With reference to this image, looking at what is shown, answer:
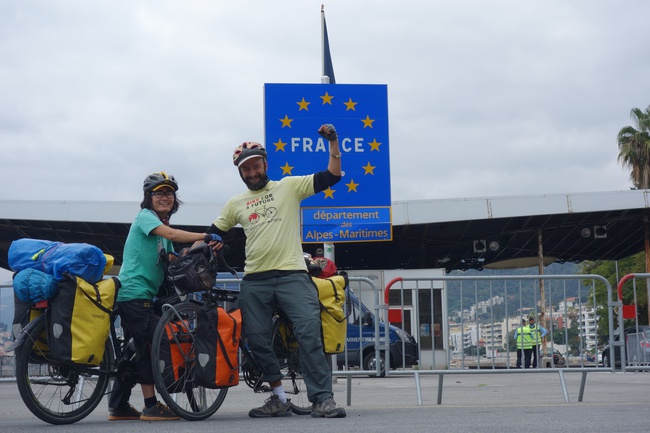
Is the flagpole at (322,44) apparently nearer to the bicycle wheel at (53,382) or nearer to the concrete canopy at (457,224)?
the bicycle wheel at (53,382)

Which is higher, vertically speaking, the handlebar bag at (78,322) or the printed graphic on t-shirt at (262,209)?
the printed graphic on t-shirt at (262,209)

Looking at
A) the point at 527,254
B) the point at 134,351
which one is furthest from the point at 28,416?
the point at 527,254

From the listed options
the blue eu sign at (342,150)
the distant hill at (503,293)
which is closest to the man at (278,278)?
the distant hill at (503,293)

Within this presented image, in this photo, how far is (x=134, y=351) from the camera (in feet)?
21.5

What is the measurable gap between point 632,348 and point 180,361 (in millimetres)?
4833

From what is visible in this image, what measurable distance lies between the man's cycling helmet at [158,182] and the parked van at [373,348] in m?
2.28

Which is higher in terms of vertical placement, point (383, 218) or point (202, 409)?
point (383, 218)

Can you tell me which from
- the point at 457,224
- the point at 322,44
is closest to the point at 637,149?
the point at 457,224

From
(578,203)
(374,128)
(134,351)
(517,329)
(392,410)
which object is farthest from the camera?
(578,203)

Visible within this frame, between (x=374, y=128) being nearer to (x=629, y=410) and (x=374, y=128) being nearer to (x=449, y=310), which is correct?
(x=449, y=310)

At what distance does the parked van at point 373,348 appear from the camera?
28.0ft

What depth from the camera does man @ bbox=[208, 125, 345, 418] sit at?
637 centimetres

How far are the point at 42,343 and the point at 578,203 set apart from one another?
918 inches

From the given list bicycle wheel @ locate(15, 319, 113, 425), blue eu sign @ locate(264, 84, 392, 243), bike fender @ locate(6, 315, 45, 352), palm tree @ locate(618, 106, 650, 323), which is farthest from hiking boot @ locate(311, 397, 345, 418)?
palm tree @ locate(618, 106, 650, 323)
